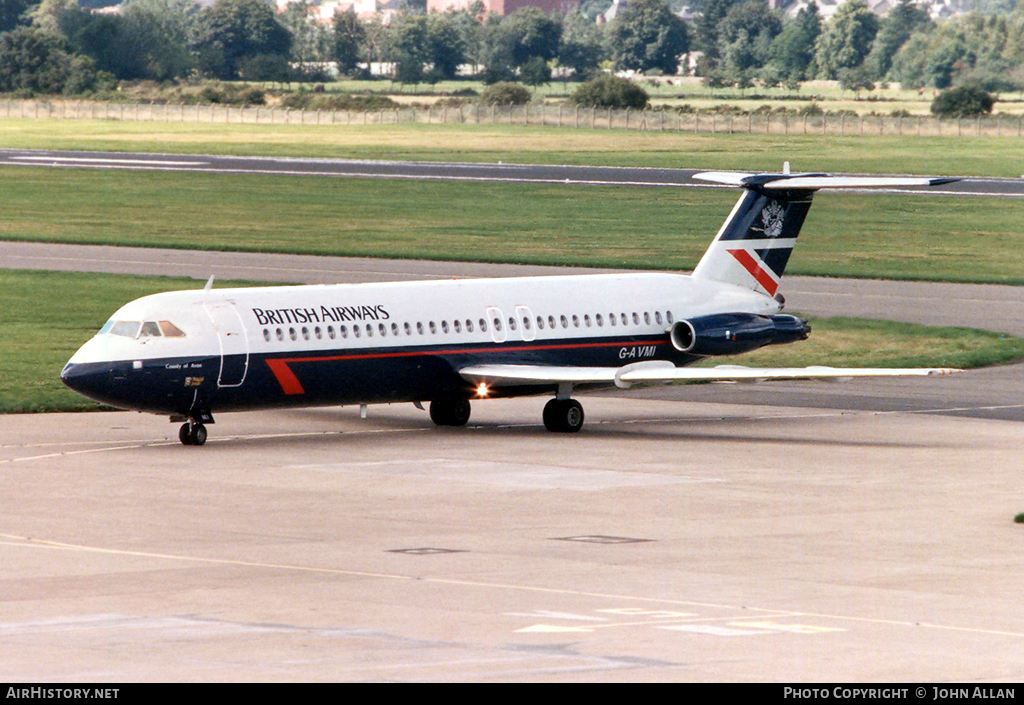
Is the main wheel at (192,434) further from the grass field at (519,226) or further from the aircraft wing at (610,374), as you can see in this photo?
the grass field at (519,226)

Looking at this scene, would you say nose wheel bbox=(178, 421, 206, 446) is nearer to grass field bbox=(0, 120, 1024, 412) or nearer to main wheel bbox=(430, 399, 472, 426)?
main wheel bbox=(430, 399, 472, 426)

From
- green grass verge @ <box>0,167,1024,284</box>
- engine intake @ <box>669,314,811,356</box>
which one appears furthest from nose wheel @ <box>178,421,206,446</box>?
green grass verge @ <box>0,167,1024,284</box>

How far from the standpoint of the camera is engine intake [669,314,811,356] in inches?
1575

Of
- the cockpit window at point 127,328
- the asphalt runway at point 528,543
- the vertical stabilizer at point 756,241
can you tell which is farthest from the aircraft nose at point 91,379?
the vertical stabilizer at point 756,241

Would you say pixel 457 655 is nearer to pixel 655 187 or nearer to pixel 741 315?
pixel 741 315

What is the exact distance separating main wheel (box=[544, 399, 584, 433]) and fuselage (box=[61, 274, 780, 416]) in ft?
1.86

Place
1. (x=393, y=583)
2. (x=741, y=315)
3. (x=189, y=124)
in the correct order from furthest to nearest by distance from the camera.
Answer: (x=189, y=124) < (x=741, y=315) < (x=393, y=583)

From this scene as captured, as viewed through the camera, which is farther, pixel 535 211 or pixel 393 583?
pixel 535 211

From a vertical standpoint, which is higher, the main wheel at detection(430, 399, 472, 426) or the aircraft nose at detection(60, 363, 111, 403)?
the aircraft nose at detection(60, 363, 111, 403)

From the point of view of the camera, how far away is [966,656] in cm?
1822

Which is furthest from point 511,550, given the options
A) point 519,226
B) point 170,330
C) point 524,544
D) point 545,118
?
point 545,118

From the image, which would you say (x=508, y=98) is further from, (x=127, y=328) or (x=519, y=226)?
(x=127, y=328)

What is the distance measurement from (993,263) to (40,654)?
194 ft

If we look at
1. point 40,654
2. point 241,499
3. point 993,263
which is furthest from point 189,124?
point 40,654
